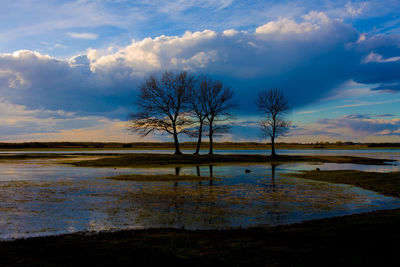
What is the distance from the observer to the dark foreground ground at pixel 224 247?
753 centimetres

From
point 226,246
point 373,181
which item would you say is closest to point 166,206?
point 226,246

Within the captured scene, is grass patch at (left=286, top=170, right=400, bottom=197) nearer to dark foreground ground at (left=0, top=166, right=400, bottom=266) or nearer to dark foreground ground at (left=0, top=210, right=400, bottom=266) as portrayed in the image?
dark foreground ground at (left=0, top=166, right=400, bottom=266)

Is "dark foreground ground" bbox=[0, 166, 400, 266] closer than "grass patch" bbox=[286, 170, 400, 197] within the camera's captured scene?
Yes

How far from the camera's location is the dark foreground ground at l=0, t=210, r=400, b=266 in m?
7.53

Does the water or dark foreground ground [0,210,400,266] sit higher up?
dark foreground ground [0,210,400,266]

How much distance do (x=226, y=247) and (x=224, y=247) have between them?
0.05m

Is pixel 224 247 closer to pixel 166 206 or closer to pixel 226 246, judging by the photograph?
pixel 226 246

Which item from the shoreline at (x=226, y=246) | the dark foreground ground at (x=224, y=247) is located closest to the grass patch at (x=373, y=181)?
the shoreline at (x=226, y=246)

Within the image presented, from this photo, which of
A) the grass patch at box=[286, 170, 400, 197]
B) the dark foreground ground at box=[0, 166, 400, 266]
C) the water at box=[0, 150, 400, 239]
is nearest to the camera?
the dark foreground ground at box=[0, 166, 400, 266]

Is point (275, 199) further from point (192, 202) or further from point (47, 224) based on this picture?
point (47, 224)

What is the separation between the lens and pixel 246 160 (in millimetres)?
55719

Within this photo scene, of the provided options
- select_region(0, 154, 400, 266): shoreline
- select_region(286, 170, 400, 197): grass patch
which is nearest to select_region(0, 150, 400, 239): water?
select_region(286, 170, 400, 197): grass patch

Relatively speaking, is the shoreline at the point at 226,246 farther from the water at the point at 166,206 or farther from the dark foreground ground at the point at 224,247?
the water at the point at 166,206

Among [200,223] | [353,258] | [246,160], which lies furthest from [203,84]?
[353,258]
